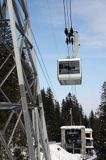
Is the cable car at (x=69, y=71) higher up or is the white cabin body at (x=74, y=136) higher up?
the cable car at (x=69, y=71)

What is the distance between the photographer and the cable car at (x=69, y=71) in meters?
28.6

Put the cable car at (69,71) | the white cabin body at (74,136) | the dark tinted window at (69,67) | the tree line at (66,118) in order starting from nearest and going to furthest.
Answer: the cable car at (69,71) → the dark tinted window at (69,67) → the white cabin body at (74,136) → the tree line at (66,118)

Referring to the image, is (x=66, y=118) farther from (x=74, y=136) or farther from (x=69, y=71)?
(x=69, y=71)

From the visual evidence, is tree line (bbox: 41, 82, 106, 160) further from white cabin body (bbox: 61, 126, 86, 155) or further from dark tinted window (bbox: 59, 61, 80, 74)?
dark tinted window (bbox: 59, 61, 80, 74)

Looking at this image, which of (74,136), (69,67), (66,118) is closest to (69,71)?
(69,67)

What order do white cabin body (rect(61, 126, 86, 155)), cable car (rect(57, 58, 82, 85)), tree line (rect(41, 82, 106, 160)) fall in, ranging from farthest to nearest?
tree line (rect(41, 82, 106, 160)) → white cabin body (rect(61, 126, 86, 155)) → cable car (rect(57, 58, 82, 85))

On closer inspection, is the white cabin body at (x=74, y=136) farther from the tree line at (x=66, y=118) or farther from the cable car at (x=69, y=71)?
the cable car at (x=69, y=71)

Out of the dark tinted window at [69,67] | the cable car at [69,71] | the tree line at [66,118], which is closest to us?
the cable car at [69,71]

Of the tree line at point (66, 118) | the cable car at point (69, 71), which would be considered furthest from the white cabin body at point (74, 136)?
the cable car at point (69, 71)

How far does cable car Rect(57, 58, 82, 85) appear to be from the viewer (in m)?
28.6

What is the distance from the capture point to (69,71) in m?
29.5

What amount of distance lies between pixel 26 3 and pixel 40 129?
410 centimetres

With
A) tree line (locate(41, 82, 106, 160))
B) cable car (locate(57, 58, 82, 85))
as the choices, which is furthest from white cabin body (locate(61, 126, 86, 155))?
cable car (locate(57, 58, 82, 85))

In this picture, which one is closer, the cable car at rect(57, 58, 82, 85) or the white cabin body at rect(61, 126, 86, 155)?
the cable car at rect(57, 58, 82, 85)
